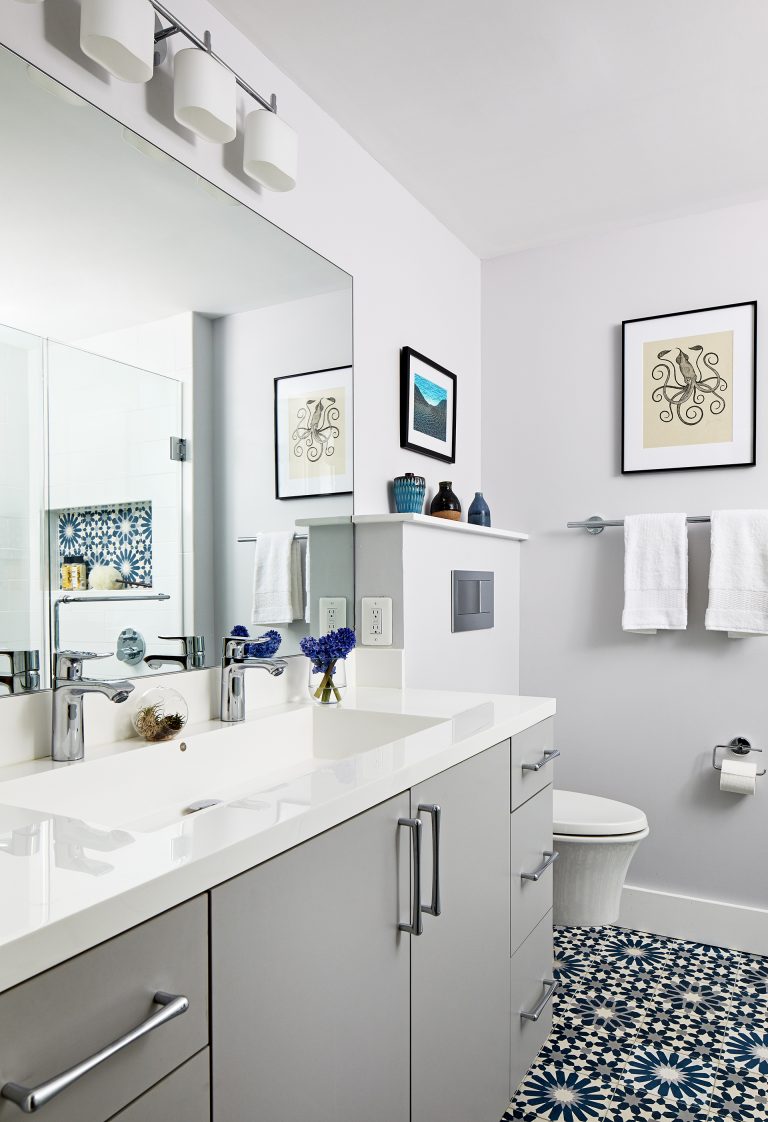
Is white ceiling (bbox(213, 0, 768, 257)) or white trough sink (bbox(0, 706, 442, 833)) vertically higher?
white ceiling (bbox(213, 0, 768, 257))

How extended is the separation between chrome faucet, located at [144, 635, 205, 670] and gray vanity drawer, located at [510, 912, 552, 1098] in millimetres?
917

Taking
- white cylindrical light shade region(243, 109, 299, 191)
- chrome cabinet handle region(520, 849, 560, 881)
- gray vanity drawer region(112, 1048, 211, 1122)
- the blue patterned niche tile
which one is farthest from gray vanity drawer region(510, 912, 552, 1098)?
white cylindrical light shade region(243, 109, 299, 191)

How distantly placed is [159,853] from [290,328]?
1.36m

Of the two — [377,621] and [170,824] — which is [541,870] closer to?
[377,621]

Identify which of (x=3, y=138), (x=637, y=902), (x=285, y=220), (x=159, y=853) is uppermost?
(x=285, y=220)

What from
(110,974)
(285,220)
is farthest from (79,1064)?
(285,220)

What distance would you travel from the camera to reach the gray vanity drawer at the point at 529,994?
1.69 m

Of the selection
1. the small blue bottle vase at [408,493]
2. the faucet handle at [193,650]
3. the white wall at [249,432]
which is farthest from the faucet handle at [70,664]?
the small blue bottle vase at [408,493]

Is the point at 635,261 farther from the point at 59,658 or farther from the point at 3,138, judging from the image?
the point at 59,658

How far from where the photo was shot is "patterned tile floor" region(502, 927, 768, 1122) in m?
1.71

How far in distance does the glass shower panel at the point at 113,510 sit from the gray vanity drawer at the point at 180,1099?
27.3 inches

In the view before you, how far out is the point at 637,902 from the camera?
2600 mm

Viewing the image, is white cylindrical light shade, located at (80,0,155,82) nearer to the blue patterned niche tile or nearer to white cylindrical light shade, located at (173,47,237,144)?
white cylindrical light shade, located at (173,47,237,144)

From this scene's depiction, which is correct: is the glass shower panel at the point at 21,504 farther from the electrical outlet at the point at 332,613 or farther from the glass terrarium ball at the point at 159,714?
the electrical outlet at the point at 332,613
